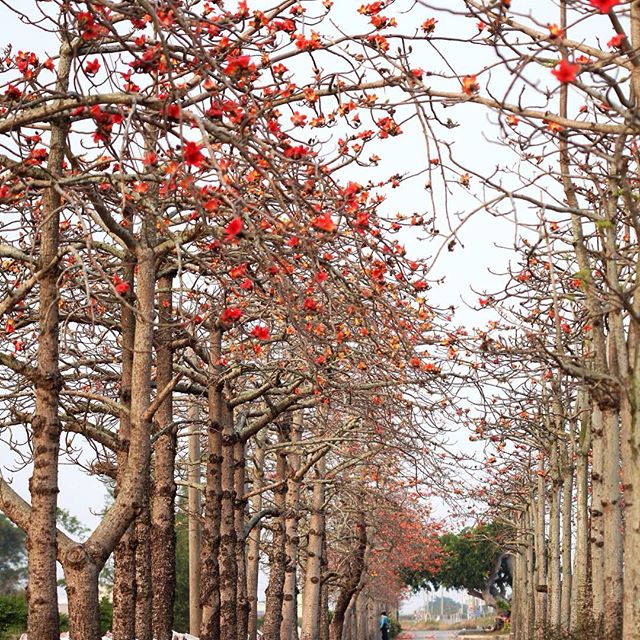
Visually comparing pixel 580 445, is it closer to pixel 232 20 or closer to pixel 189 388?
pixel 189 388

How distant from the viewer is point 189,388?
15508 millimetres

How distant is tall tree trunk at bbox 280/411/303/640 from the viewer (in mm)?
20719

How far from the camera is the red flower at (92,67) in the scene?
26.5ft

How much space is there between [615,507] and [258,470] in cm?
979

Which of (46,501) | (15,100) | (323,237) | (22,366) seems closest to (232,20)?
(15,100)

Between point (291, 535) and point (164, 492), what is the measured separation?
908cm

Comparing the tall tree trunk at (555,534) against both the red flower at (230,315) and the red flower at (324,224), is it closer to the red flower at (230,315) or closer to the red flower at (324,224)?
the red flower at (230,315)

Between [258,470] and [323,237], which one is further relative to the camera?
[258,470]

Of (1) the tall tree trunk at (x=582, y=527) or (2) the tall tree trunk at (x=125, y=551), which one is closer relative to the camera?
(2) the tall tree trunk at (x=125, y=551)

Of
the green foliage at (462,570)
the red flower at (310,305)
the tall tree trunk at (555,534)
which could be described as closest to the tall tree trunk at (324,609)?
the tall tree trunk at (555,534)

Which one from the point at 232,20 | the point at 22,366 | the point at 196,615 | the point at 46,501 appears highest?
the point at 232,20

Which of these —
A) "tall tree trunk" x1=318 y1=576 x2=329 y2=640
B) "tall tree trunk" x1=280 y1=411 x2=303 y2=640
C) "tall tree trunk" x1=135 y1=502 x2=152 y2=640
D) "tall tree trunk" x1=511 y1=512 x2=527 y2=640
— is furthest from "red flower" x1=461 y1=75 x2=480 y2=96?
"tall tree trunk" x1=318 y1=576 x2=329 y2=640

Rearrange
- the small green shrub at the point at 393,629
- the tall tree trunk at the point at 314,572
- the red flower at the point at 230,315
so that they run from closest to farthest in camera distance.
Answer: the red flower at the point at 230,315 < the tall tree trunk at the point at 314,572 < the small green shrub at the point at 393,629

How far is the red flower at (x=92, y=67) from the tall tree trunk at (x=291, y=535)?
39.2ft
